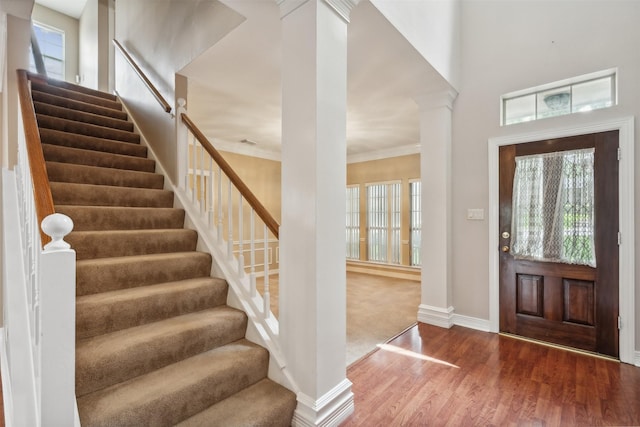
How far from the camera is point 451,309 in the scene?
10.9 ft

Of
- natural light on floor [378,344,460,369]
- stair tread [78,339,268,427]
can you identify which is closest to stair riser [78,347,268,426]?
stair tread [78,339,268,427]

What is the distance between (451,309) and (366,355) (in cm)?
127

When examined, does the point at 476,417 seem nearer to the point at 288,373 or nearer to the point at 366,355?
the point at 366,355

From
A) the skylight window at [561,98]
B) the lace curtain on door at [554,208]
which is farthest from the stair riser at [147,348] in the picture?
the skylight window at [561,98]

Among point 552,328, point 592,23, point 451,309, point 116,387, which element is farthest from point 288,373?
point 592,23

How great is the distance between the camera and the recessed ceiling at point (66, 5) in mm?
5980

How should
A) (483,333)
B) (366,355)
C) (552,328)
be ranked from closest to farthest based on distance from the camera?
(366,355), (552,328), (483,333)

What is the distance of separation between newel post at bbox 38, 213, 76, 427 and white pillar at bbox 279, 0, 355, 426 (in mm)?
1001

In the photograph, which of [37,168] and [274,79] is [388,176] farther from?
[37,168]

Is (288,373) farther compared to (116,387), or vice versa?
(288,373)

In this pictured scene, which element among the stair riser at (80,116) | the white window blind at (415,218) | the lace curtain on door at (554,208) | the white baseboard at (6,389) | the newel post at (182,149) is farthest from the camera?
the white window blind at (415,218)

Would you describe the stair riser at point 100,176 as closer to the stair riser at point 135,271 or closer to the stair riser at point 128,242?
the stair riser at point 128,242

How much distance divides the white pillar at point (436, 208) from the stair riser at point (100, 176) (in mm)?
2891

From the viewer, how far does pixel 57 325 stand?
108cm
